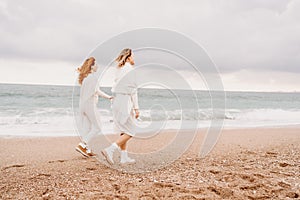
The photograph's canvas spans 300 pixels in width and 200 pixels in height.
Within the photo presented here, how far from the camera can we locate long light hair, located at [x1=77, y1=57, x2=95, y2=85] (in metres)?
5.08

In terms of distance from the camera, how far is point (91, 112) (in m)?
5.14

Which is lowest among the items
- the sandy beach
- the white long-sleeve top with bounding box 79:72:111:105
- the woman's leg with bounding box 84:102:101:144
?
the sandy beach

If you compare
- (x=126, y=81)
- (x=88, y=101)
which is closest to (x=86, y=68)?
(x=88, y=101)

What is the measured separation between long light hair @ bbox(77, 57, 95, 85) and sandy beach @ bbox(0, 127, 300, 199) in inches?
64.5

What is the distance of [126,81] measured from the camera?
15.0 feet

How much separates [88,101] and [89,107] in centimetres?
12

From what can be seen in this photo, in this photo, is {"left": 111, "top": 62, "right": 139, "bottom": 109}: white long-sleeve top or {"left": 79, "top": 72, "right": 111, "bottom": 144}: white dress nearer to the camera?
{"left": 111, "top": 62, "right": 139, "bottom": 109}: white long-sleeve top

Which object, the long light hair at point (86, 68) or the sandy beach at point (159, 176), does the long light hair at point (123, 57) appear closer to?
the long light hair at point (86, 68)

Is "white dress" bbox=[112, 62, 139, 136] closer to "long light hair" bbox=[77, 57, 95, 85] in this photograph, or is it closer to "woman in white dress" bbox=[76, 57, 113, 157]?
"woman in white dress" bbox=[76, 57, 113, 157]

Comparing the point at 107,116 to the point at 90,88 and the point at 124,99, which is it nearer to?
the point at 90,88

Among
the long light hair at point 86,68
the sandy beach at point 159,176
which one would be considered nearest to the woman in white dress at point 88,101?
the long light hair at point 86,68

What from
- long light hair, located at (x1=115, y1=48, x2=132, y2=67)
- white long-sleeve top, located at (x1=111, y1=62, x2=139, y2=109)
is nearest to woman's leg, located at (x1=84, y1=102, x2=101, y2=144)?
white long-sleeve top, located at (x1=111, y1=62, x2=139, y2=109)

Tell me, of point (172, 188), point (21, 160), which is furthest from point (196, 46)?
point (21, 160)

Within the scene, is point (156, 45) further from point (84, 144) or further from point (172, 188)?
point (172, 188)
